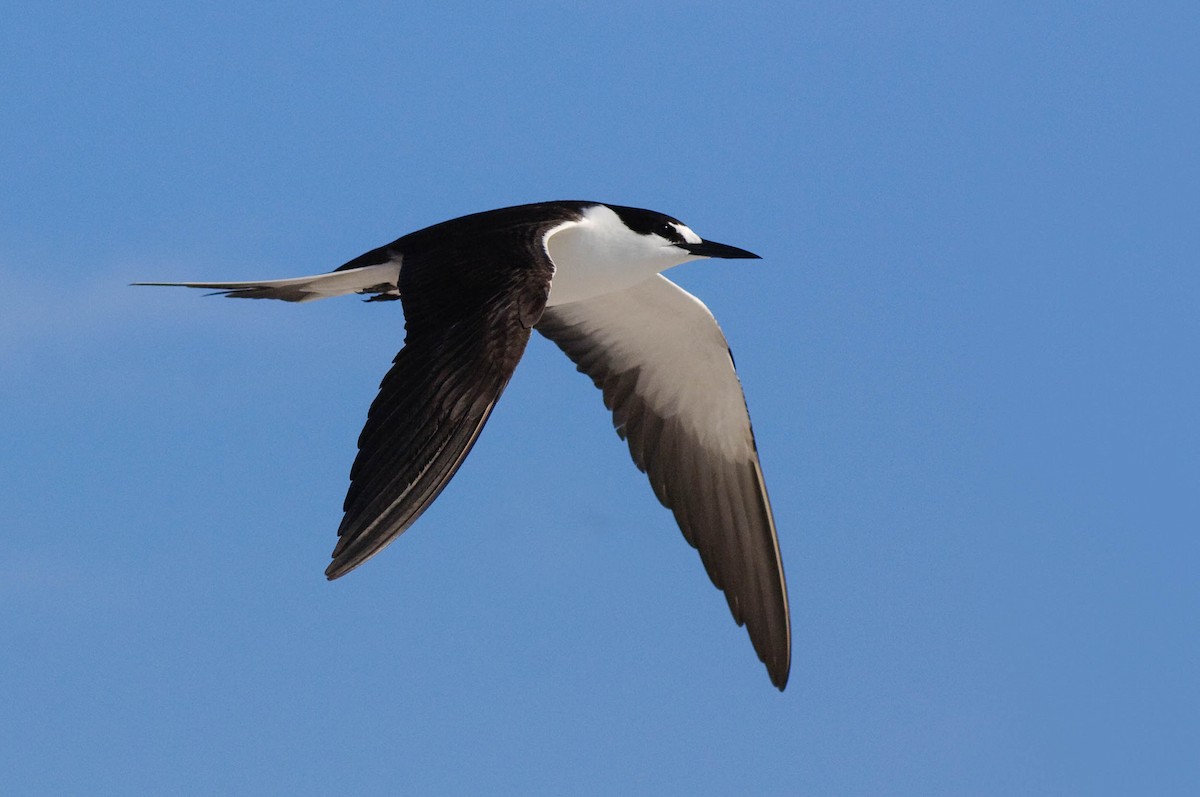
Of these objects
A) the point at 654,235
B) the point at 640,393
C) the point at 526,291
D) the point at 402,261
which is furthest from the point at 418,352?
the point at 640,393

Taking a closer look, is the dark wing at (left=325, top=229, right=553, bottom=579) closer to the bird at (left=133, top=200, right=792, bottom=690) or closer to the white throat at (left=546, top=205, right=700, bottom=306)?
the bird at (left=133, top=200, right=792, bottom=690)

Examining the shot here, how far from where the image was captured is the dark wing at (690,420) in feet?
33.5

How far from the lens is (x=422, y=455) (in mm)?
6723

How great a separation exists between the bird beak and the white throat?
67 millimetres

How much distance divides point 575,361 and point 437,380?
3675 mm

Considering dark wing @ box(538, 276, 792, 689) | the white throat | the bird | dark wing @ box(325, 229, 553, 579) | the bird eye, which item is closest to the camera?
dark wing @ box(325, 229, 553, 579)

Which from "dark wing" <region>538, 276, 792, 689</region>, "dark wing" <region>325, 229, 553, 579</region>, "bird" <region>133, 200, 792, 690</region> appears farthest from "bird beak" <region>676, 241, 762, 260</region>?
"dark wing" <region>325, 229, 553, 579</region>

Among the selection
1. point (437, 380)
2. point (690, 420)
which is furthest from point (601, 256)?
point (437, 380)

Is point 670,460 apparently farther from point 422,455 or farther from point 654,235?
point 422,455

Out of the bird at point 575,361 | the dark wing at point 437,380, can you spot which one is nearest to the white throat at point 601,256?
the bird at point 575,361

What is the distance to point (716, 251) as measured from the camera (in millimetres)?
9828

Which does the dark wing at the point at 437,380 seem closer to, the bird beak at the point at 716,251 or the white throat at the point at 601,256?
the white throat at the point at 601,256

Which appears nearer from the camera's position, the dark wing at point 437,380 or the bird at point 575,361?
the dark wing at point 437,380

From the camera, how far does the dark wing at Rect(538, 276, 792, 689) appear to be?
1020 cm
